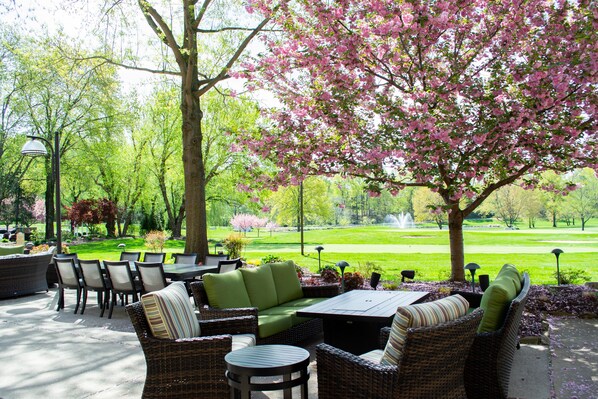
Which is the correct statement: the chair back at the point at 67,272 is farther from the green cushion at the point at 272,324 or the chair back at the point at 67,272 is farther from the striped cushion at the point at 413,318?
the striped cushion at the point at 413,318

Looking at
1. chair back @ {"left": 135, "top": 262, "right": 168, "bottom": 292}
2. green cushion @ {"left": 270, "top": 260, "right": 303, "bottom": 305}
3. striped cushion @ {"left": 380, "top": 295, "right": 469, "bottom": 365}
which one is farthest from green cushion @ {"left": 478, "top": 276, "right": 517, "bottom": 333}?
chair back @ {"left": 135, "top": 262, "right": 168, "bottom": 292}

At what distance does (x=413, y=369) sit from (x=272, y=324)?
86.5 inches

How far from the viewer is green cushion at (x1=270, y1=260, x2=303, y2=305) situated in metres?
5.79

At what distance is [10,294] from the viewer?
358 inches

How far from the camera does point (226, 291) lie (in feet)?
15.8

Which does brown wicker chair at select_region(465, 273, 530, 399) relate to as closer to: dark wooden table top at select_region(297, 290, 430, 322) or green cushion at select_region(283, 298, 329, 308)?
dark wooden table top at select_region(297, 290, 430, 322)

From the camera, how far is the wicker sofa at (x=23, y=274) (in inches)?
354

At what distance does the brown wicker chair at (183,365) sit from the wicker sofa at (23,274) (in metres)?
7.02

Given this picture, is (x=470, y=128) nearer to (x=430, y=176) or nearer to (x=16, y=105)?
(x=430, y=176)

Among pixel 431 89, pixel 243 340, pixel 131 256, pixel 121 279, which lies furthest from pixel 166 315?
pixel 131 256

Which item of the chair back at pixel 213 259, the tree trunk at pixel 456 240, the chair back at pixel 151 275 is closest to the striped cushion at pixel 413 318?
the chair back at pixel 151 275

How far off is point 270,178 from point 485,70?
368 cm

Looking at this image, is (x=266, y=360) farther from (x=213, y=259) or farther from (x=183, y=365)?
(x=213, y=259)

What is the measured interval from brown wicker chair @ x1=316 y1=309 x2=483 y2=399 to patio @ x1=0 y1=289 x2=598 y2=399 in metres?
0.95
